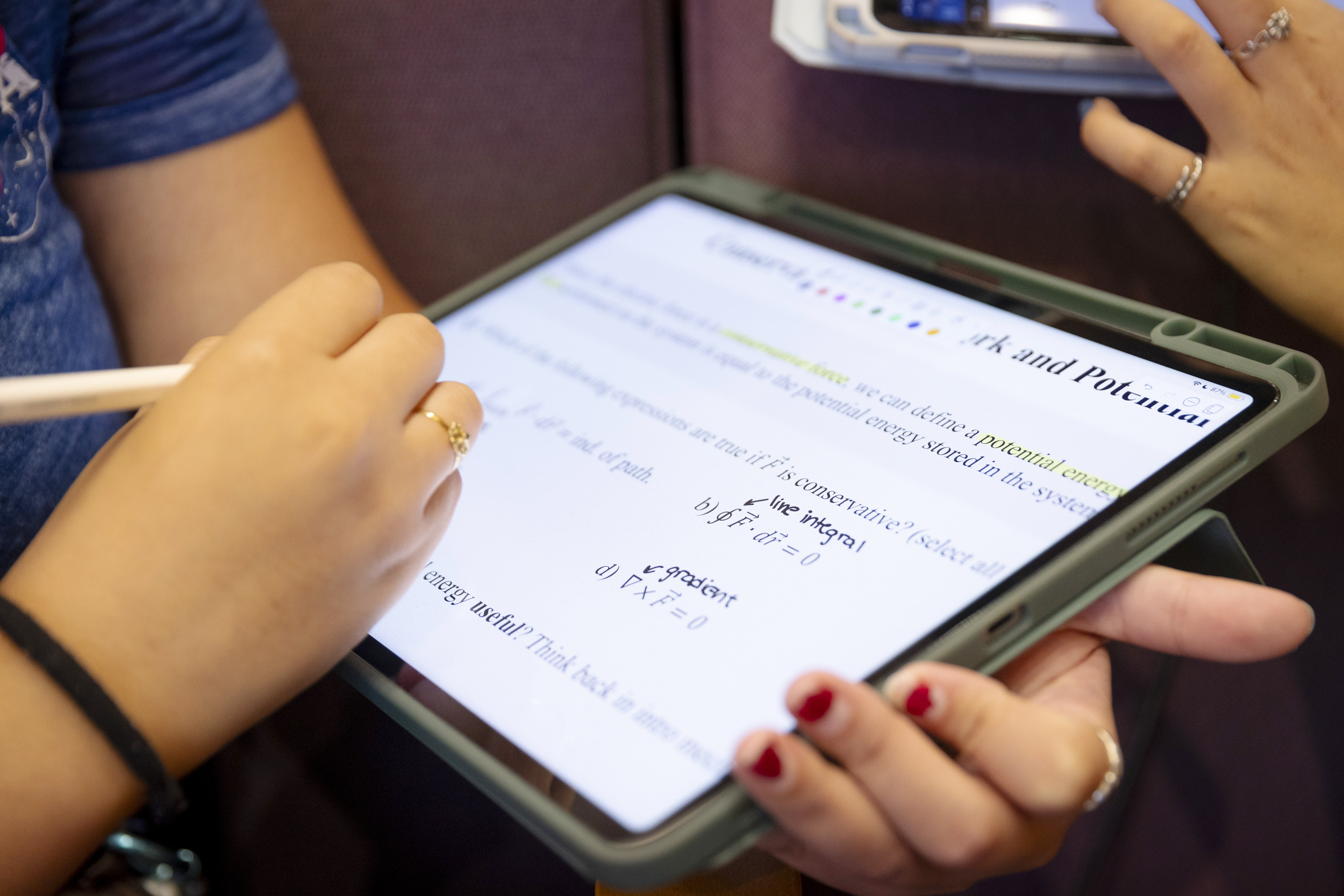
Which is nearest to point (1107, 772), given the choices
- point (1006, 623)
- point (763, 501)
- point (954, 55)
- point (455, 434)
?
point (1006, 623)

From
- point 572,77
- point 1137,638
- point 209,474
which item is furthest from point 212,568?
point 572,77

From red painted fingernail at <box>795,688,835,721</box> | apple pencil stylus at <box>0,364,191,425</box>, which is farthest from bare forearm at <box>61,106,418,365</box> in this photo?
red painted fingernail at <box>795,688,835,721</box>

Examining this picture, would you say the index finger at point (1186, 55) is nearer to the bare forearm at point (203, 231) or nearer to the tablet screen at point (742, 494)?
the tablet screen at point (742, 494)

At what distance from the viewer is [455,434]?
1.21 ft

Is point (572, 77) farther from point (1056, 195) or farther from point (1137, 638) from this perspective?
point (1137, 638)

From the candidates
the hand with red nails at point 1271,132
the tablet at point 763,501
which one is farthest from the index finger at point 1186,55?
the tablet at point 763,501

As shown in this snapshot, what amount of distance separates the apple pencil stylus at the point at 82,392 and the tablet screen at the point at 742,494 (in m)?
0.13

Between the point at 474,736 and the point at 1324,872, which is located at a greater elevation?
the point at 474,736

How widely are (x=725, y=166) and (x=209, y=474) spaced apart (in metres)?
0.49

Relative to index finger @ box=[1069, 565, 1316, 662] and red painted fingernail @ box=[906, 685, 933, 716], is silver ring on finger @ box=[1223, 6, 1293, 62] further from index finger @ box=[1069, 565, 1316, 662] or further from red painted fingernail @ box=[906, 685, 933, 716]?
red painted fingernail @ box=[906, 685, 933, 716]

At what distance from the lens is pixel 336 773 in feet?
1.91

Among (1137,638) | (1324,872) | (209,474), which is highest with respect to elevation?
(209,474)

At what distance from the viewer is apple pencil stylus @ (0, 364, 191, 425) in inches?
12.4

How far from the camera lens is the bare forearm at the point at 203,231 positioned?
57 cm
